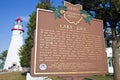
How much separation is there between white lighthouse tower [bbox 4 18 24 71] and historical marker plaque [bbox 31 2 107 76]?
35.7 m

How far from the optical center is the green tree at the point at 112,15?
1678 centimetres

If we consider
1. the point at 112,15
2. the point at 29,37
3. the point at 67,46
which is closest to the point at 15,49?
the point at 29,37

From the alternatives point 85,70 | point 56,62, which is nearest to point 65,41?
point 56,62

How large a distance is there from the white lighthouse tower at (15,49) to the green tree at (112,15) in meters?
28.3

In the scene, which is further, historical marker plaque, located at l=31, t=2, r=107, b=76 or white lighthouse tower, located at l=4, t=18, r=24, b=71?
white lighthouse tower, located at l=4, t=18, r=24, b=71

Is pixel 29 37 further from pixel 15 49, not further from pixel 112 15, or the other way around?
pixel 15 49

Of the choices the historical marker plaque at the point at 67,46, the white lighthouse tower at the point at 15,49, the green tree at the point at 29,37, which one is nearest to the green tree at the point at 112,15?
the green tree at the point at 29,37

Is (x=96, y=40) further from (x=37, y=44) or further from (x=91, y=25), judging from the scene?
(x=37, y=44)

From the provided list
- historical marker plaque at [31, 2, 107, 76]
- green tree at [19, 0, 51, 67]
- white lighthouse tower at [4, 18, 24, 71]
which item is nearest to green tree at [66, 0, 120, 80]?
green tree at [19, 0, 51, 67]

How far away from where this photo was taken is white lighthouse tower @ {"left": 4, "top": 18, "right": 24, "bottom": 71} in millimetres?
43094

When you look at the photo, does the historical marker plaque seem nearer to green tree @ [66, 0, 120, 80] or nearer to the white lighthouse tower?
green tree @ [66, 0, 120, 80]

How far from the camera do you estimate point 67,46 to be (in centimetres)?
738

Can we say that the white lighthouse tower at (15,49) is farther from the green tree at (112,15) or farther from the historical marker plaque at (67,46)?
the historical marker plaque at (67,46)

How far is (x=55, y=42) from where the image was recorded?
7.16m
